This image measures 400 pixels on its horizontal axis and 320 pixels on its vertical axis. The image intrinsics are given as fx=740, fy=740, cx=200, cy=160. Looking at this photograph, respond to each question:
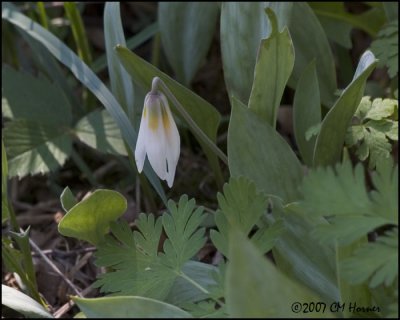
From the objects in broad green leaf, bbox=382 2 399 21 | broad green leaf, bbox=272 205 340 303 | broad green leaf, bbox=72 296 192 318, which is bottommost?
broad green leaf, bbox=272 205 340 303

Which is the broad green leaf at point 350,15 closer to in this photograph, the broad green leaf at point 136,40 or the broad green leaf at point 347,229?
the broad green leaf at point 136,40

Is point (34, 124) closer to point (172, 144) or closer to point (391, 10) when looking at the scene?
point (172, 144)

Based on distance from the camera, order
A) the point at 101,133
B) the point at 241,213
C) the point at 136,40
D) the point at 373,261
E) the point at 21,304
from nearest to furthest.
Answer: the point at 373,261, the point at 241,213, the point at 21,304, the point at 101,133, the point at 136,40

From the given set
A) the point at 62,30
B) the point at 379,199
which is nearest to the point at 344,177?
the point at 379,199

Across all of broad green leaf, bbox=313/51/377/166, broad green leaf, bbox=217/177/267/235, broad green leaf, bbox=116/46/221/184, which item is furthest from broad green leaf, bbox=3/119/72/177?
broad green leaf, bbox=217/177/267/235

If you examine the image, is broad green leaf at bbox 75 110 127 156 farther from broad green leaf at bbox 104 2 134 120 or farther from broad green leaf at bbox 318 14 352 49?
broad green leaf at bbox 318 14 352 49

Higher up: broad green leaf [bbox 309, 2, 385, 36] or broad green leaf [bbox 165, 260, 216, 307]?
broad green leaf [bbox 309, 2, 385, 36]

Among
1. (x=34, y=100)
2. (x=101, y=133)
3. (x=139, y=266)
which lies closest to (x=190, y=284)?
(x=139, y=266)
